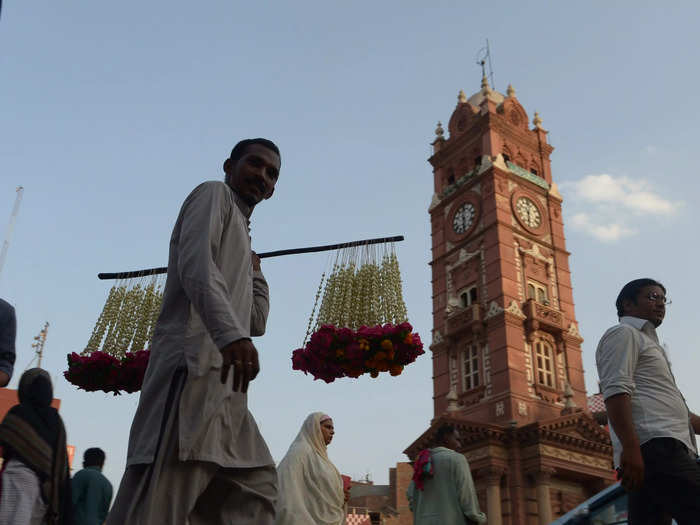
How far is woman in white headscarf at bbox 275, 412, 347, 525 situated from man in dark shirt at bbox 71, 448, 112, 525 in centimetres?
179

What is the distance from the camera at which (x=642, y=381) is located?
3314 millimetres

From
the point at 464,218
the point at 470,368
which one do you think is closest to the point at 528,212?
the point at 464,218

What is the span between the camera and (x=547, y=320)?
2769 cm

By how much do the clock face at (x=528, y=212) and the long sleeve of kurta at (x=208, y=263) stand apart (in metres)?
29.1

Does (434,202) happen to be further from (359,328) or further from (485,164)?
(359,328)

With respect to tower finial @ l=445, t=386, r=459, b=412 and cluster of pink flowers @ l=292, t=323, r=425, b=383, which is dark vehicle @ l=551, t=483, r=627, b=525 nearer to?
cluster of pink flowers @ l=292, t=323, r=425, b=383

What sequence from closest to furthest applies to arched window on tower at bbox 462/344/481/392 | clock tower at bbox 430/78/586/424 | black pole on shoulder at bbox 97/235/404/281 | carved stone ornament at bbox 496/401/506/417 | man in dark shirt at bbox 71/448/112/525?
black pole on shoulder at bbox 97/235/404/281 → man in dark shirt at bbox 71/448/112/525 → carved stone ornament at bbox 496/401/506/417 → clock tower at bbox 430/78/586/424 → arched window on tower at bbox 462/344/481/392

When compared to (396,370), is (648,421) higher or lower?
lower

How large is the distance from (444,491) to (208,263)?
504 centimetres

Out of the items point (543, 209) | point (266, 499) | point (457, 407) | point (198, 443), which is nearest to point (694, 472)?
point (266, 499)

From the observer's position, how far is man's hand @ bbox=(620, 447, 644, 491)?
2953 millimetres

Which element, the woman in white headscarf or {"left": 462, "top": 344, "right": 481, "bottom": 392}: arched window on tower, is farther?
{"left": 462, "top": 344, "right": 481, "bottom": 392}: arched window on tower

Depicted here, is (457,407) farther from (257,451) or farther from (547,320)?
(257,451)

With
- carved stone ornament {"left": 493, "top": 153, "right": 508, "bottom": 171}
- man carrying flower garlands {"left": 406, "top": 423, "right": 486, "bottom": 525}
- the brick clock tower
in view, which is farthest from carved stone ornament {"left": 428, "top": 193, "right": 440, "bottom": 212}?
man carrying flower garlands {"left": 406, "top": 423, "right": 486, "bottom": 525}
